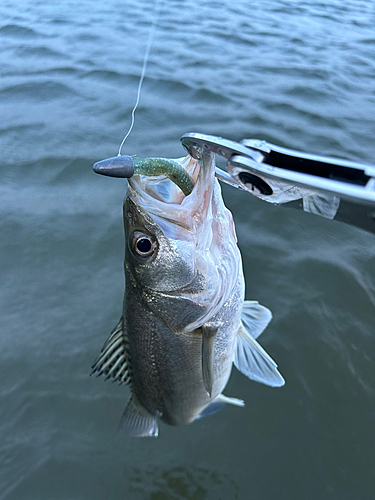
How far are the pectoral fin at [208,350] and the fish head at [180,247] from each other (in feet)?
0.17

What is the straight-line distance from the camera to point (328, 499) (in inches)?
91.7

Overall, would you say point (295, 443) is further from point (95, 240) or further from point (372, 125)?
point (372, 125)

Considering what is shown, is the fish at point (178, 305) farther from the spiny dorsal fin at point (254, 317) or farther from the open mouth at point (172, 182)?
the spiny dorsal fin at point (254, 317)

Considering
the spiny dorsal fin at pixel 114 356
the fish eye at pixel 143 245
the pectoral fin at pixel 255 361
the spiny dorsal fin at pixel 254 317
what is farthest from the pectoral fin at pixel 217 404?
the fish eye at pixel 143 245

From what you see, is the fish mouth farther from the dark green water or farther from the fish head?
the dark green water

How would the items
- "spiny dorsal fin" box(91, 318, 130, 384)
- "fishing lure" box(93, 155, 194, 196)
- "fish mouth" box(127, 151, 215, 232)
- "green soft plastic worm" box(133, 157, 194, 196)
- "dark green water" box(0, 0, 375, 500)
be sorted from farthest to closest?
"dark green water" box(0, 0, 375, 500) < "spiny dorsal fin" box(91, 318, 130, 384) < "fish mouth" box(127, 151, 215, 232) < "green soft plastic worm" box(133, 157, 194, 196) < "fishing lure" box(93, 155, 194, 196)

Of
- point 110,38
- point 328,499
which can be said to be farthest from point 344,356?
point 110,38

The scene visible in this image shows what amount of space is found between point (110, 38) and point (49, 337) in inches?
252

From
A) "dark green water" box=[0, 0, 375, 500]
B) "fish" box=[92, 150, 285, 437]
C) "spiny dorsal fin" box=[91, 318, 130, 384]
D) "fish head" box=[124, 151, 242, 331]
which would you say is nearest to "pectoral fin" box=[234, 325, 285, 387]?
A: "fish" box=[92, 150, 285, 437]

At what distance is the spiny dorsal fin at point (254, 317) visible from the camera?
248 cm

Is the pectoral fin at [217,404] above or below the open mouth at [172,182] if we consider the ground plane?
below

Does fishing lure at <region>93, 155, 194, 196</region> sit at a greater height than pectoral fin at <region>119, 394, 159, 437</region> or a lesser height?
greater

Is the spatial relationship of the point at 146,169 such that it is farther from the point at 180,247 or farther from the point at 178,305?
the point at 178,305

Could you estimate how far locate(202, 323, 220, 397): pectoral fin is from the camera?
1923mm
